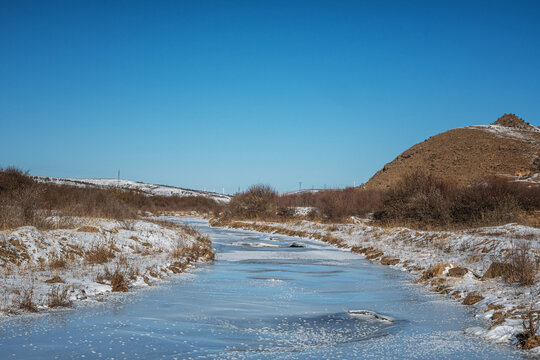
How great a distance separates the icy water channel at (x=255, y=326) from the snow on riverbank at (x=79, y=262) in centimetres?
73

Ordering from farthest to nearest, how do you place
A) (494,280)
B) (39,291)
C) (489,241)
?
(489,241), (494,280), (39,291)

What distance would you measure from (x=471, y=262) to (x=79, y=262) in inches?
485

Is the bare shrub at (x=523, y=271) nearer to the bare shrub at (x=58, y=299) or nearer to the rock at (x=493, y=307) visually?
the rock at (x=493, y=307)

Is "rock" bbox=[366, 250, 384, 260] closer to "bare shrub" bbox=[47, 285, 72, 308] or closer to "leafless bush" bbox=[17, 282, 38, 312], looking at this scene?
"bare shrub" bbox=[47, 285, 72, 308]

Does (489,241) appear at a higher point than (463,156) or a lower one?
lower

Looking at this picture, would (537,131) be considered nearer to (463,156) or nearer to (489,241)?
(463,156)

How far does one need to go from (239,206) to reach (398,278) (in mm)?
42931

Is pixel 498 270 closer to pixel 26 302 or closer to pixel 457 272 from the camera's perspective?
pixel 457 272

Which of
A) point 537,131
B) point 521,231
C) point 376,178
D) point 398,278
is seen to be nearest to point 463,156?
point 376,178

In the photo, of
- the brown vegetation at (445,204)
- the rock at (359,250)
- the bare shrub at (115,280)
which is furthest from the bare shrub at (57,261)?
the brown vegetation at (445,204)

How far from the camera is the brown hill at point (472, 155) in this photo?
7256 centimetres

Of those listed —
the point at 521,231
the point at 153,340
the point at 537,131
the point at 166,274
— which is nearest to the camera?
the point at 153,340

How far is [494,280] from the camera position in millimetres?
11766

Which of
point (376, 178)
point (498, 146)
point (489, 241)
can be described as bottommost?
point (489, 241)
